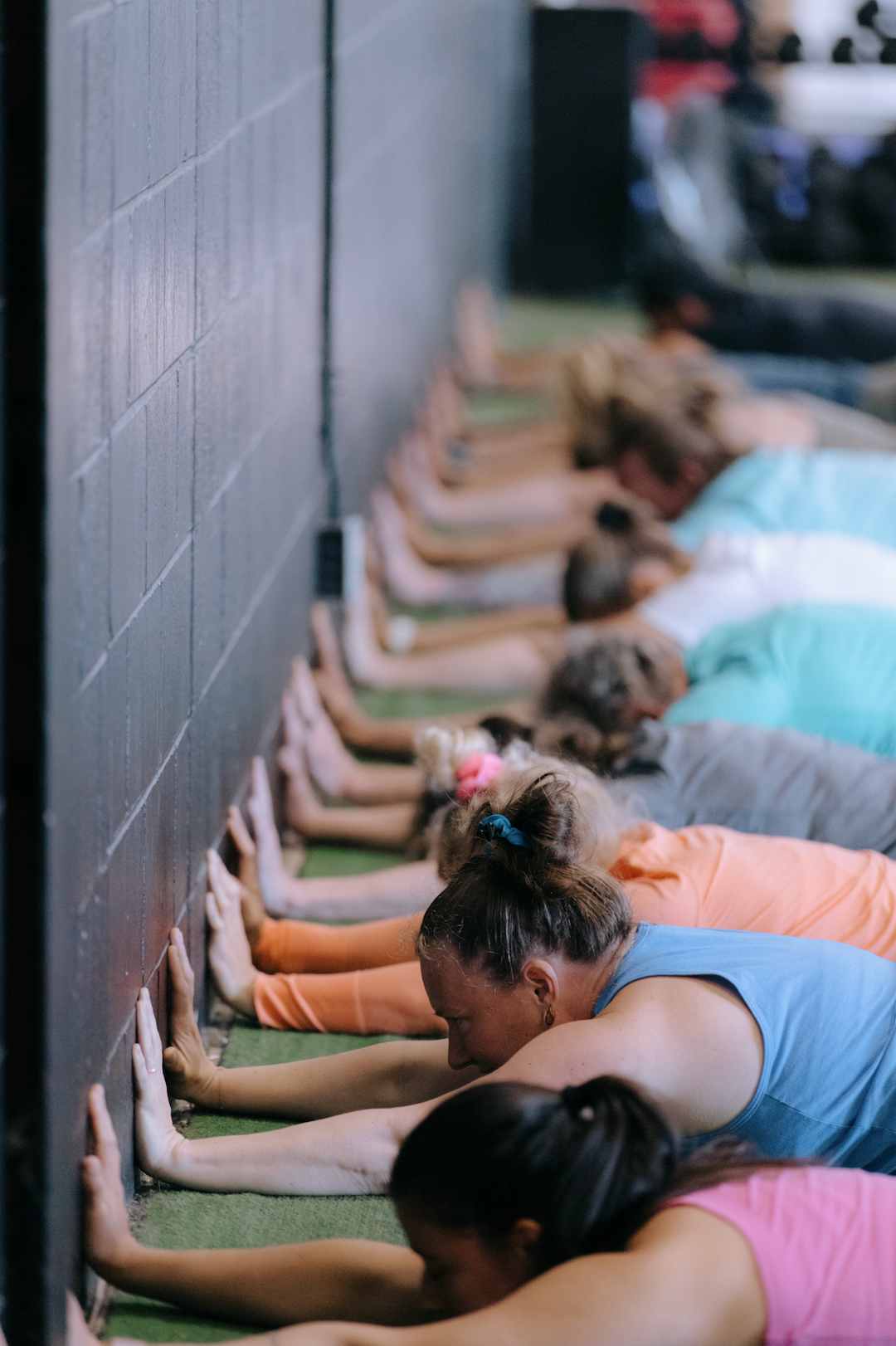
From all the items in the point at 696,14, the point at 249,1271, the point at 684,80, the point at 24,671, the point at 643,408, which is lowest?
the point at 249,1271

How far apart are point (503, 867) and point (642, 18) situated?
25.9ft

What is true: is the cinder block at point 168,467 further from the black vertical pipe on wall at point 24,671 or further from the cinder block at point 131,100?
the black vertical pipe on wall at point 24,671

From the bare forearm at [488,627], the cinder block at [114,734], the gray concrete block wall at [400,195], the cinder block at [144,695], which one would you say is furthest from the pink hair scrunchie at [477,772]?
the bare forearm at [488,627]

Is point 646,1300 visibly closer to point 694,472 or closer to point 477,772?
point 477,772

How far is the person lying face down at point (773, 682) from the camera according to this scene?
277cm

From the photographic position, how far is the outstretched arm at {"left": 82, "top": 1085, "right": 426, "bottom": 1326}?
5.35 ft

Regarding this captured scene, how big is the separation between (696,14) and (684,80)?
0.64 m

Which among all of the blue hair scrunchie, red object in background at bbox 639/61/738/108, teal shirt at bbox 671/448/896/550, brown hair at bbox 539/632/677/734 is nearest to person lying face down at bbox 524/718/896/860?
brown hair at bbox 539/632/677/734

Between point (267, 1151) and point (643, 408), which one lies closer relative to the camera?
point (267, 1151)

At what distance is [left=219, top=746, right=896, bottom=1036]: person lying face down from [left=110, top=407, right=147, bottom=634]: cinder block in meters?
0.48

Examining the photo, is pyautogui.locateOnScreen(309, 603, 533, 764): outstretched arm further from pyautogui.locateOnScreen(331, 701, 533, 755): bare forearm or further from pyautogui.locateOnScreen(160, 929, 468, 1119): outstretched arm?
pyautogui.locateOnScreen(160, 929, 468, 1119): outstretched arm

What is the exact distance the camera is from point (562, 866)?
183cm

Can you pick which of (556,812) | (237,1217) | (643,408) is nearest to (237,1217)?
(237,1217)

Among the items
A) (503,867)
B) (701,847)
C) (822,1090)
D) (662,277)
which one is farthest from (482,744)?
(662,277)
